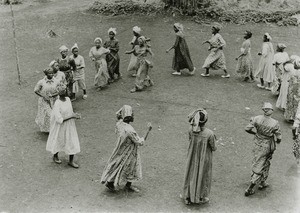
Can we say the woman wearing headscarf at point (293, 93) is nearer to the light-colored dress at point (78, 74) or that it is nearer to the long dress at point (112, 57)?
the long dress at point (112, 57)

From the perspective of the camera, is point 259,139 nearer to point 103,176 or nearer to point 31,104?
point 103,176

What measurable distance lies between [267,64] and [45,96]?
6382 millimetres

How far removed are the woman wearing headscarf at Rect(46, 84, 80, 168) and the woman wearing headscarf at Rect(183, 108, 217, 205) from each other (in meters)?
2.33

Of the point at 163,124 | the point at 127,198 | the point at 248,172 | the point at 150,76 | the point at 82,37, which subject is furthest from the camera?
the point at 82,37

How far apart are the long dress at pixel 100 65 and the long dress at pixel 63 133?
4.01m

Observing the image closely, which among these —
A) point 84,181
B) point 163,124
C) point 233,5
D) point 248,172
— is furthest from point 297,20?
point 84,181

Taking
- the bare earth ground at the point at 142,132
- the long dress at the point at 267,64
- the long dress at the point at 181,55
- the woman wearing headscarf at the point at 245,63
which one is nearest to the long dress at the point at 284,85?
the bare earth ground at the point at 142,132

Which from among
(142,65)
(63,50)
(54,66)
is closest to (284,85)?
(142,65)

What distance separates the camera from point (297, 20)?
65.0ft

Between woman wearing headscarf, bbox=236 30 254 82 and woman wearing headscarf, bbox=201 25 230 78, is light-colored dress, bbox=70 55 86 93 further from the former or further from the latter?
woman wearing headscarf, bbox=236 30 254 82

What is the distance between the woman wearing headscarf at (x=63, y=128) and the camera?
9.23 meters

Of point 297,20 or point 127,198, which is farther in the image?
point 297,20

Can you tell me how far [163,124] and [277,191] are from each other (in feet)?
11.6

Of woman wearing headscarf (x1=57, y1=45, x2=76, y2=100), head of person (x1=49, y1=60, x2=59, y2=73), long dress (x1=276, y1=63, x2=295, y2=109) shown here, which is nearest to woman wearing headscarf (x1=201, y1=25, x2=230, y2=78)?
long dress (x1=276, y1=63, x2=295, y2=109)
